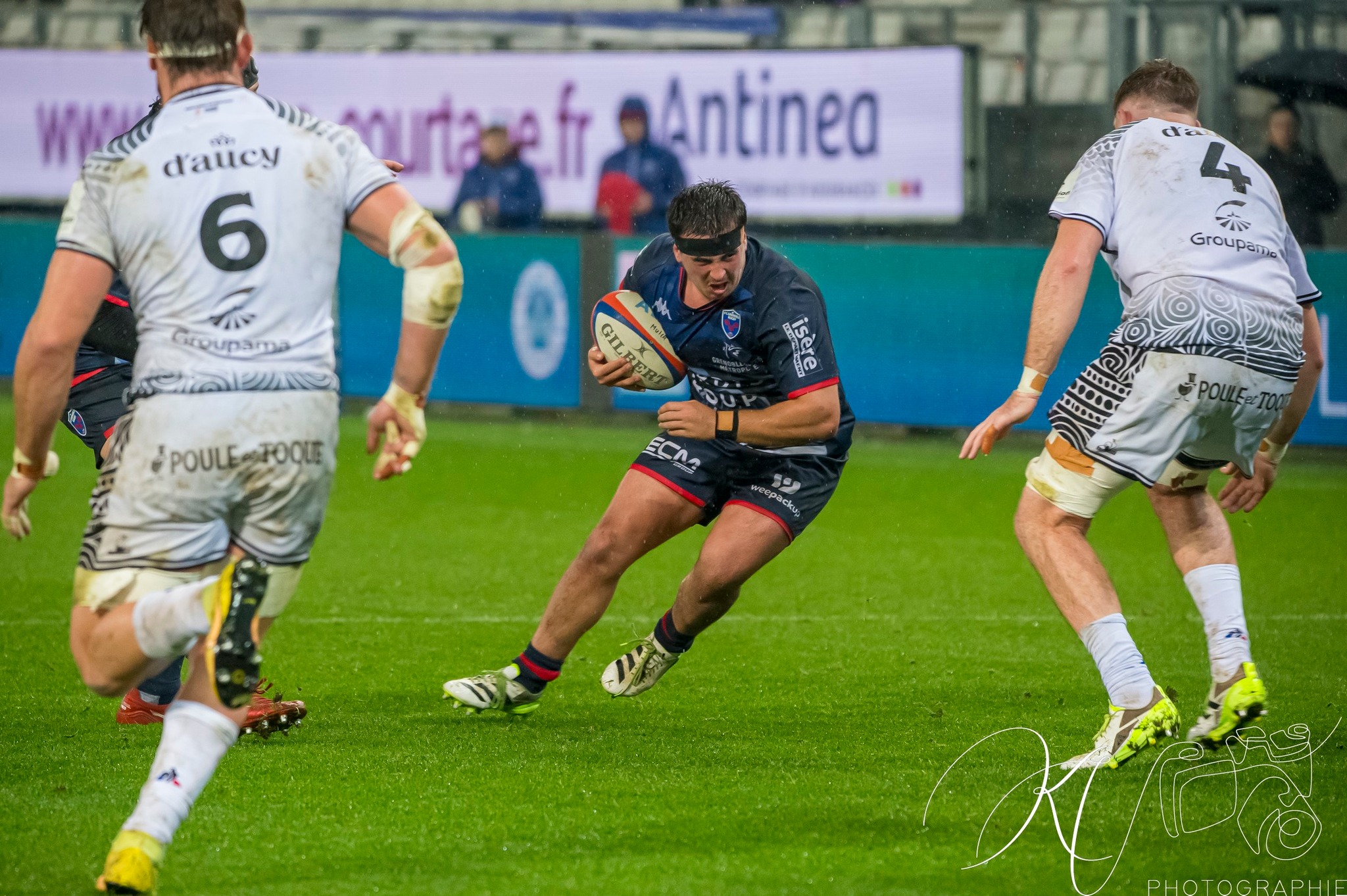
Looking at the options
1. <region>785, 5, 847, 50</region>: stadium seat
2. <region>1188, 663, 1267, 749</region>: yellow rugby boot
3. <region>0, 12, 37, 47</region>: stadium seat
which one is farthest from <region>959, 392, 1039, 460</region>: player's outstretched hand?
<region>0, 12, 37, 47</region>: stadium seat

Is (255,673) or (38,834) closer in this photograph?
(255,673)

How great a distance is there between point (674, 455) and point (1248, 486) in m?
1.94

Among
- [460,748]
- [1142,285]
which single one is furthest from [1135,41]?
[460,748]

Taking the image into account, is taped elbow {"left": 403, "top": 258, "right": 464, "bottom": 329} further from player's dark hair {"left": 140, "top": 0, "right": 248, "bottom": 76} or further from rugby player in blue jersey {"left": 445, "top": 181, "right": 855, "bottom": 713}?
rugby player in blue jersey {"left": 445, "top": 181, "right": 855, "bottom": 713}

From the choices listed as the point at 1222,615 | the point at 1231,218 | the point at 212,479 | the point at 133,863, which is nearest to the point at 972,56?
the point at 1231,218

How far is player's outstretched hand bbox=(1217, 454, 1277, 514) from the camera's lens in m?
5.85

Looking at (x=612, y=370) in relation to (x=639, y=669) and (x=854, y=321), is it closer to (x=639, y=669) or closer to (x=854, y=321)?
(x=639, y=669)

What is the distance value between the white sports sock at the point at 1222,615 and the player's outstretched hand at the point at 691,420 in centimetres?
162

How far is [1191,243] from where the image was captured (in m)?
5.19

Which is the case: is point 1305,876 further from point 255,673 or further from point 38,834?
point 38,834

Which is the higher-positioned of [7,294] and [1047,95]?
[1047,95]


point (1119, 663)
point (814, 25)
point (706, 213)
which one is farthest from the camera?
point (814, 25)

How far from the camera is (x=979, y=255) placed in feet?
43.3

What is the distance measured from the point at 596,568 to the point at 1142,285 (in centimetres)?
201
